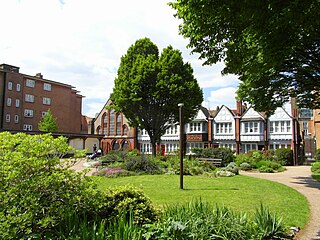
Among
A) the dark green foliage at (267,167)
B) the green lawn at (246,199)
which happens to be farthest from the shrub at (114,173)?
the dark green foliage at (267,167)

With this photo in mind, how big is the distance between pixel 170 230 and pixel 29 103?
1940 inches

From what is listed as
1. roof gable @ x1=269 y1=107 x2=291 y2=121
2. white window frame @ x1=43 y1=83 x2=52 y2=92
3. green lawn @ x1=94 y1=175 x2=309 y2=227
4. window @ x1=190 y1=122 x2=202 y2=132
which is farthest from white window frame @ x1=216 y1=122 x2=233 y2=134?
white window frame @ x1=43 y1=83 x2=52 y2=92

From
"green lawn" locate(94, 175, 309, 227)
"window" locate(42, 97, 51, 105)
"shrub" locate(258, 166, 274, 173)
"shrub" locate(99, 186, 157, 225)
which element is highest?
"window" locate(42, 97, 51, 105)

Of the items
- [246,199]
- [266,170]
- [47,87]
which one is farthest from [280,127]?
[47,87]

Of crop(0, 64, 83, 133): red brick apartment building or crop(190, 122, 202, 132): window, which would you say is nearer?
crop(0, 64, 83, 133): red brick apartment building

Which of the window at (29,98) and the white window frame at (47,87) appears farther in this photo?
the white window frame at (47,87)

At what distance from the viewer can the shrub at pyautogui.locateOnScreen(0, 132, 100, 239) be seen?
13.9 feet

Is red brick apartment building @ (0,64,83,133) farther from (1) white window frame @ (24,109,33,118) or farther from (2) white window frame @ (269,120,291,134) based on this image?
(2) white window frame @ (269,120,291,134)

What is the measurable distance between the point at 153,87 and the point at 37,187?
27.0 meters

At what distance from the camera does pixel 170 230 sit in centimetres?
495

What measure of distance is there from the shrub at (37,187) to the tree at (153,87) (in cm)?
2505

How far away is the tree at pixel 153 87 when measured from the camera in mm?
30344

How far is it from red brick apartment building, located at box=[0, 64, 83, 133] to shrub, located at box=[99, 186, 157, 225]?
41185 mm

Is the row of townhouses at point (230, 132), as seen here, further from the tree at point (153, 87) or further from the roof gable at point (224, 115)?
the tree at point (153, 87)
